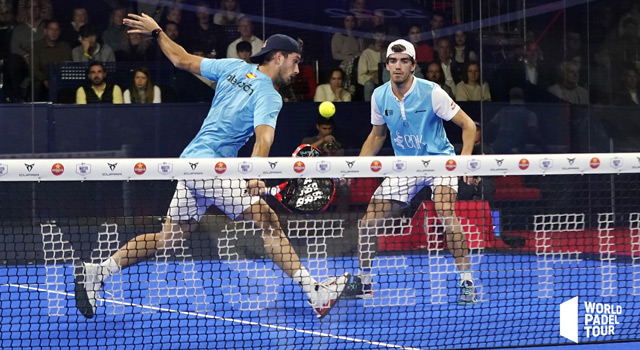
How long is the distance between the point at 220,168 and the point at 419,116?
2.00 meters

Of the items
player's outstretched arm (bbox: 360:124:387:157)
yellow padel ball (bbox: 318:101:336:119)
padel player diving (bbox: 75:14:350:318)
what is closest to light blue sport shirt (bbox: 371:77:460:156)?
player's outstretched arm (bbox: 360:124:387:157)

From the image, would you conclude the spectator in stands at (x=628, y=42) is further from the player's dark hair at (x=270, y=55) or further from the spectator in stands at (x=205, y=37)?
the player's dark hair at (x=270, y=55)

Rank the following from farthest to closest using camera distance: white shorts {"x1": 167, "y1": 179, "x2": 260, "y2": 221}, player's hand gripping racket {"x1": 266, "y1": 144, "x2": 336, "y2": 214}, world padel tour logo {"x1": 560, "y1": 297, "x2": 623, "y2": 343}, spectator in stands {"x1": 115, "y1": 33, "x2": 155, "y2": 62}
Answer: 1. spectator in stands {"x1": 115, "y1": 33, "x2": 155, "y2": 62}
2. player's hand gripping racket {"x1": 266, "y1": 144, "x2": 336, "y2": 214}
3. white shorts {"x1": 167, "y1": 179, "x2": 260, "y2": 221}
4. world padel tour logo {"x1": 560, "y1": 297, "x2": 623, "y2": 343}

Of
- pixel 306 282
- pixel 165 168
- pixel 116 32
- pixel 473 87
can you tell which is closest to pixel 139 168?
pixel 165 168

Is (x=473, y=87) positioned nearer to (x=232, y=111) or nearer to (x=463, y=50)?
(x=463, y=50)

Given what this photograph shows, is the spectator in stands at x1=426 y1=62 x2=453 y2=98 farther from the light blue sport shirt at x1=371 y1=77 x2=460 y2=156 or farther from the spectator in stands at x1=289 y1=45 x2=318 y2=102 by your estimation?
the light blue sport shirt at x1=371 y1=77 x2=460 y2=156

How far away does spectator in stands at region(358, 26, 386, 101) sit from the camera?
9531mm

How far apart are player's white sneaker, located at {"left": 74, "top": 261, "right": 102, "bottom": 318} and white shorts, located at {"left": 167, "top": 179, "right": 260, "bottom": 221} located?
0.57 m

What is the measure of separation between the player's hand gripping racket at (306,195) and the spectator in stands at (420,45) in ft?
5.08

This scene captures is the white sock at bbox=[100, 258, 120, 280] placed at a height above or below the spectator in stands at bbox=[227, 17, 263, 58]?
below

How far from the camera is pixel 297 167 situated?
497cm

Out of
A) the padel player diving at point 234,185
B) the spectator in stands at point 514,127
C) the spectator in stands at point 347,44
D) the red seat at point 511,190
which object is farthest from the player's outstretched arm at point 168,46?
the spectator in stands at point 514,127

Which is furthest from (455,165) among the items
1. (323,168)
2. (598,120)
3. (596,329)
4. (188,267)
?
(598,120)

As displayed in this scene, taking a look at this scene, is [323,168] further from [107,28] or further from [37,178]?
[107,28]
